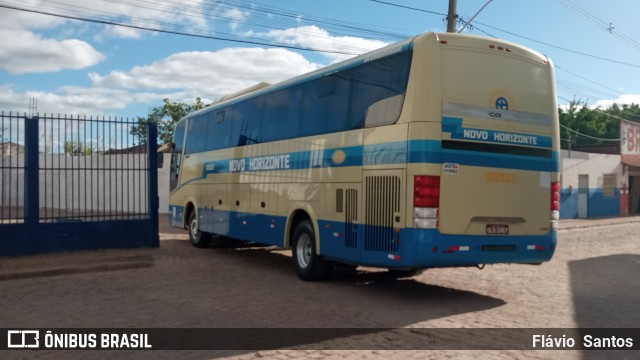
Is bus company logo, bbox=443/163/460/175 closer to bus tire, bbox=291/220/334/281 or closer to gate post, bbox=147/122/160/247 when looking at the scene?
bus tire, bbox=291/220/334/281

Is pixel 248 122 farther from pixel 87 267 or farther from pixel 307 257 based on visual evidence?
pixel 87 267

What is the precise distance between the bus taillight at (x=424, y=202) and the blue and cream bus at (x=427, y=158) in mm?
13

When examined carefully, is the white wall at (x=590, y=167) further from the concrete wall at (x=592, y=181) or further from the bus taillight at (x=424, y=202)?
the bus taillight at (x=424, y=202)

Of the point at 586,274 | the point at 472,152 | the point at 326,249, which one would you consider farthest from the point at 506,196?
the point at 586,274

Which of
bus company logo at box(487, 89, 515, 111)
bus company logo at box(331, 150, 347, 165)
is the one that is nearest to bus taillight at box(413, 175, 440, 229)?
bus company logo at box(487, 89, 515, 111)

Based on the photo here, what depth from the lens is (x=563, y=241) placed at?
1906cm

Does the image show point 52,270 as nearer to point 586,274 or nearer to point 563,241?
point 586,274

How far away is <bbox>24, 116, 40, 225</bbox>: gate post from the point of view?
39.7 feet

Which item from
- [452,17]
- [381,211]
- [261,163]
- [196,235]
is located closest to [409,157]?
[381,211]

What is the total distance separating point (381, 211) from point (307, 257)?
2.38 meters

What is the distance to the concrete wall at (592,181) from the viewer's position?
30.7 meters

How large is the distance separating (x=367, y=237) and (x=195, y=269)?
4.42m

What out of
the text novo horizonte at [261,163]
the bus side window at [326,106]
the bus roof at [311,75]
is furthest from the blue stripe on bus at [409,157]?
the bus roof at [311,75]

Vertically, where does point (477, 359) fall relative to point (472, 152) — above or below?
below
